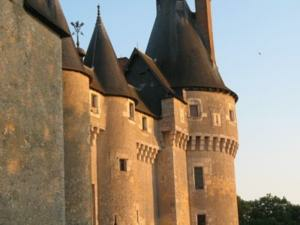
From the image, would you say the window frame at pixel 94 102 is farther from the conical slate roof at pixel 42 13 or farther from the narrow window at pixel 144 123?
the conical slate roof at pixel 42 13

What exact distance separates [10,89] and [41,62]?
198cm

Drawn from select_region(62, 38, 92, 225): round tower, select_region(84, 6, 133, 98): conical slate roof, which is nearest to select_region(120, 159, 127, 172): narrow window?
select_region(84, 6, 133, 98): conical slate roof

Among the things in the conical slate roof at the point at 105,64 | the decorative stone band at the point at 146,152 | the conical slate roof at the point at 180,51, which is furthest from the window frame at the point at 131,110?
the conical slate roof at the point at 180,51

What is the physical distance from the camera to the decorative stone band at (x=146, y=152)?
34.1 meters

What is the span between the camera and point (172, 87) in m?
38.1

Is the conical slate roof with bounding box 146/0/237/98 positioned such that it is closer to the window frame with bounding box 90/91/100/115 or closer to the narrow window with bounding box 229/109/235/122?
the narrow window with bounding box 229/109/235/122

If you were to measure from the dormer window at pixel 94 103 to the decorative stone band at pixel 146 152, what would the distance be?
12.9 feet

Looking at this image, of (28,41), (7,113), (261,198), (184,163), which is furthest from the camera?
(261,198)

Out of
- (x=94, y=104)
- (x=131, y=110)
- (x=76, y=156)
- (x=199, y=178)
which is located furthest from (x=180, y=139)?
(x=76, y=156)

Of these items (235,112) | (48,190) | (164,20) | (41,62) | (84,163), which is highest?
(164,20)

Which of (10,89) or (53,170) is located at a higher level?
(10,89)

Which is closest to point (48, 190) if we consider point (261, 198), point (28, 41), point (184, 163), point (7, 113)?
point (7, 113)

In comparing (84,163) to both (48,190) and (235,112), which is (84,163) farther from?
(235,112)

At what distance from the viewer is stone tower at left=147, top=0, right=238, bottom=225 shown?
37156mm
